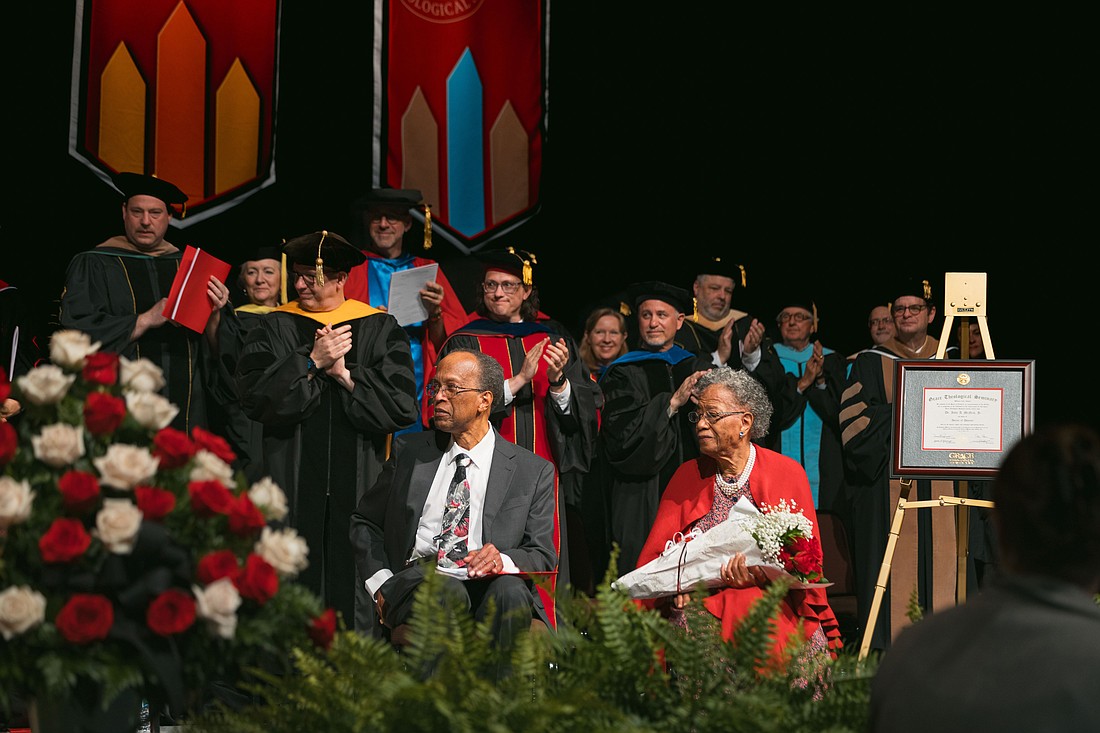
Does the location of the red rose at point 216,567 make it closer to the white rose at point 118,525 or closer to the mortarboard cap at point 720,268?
the white rose at point 118,525

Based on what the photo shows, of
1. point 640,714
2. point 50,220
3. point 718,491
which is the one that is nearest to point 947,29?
point 718,491

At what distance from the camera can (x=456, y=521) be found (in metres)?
4.45

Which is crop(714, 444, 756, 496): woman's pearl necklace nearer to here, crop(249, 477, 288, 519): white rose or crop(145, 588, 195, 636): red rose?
crop(249, 477, 288, 519): white rose

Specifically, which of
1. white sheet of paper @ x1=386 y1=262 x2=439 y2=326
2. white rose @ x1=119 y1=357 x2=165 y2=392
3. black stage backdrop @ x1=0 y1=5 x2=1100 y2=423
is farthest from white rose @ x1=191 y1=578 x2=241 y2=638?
black stage backdrop @ x1=0 y1=5 x2=1100 y2=423

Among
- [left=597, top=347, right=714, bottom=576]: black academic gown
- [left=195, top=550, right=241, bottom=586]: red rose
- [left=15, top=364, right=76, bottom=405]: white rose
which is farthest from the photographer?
[left=597, top=347, right=714, bottom=576]: black academic gown

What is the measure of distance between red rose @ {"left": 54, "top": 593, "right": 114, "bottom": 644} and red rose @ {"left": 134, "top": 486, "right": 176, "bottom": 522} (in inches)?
6.6

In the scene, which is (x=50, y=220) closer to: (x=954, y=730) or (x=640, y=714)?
(x=640, y=714)

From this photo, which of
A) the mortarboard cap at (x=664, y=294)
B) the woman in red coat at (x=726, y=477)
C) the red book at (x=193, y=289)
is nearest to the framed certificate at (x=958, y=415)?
the woman in red coat at (x=726, y=477)

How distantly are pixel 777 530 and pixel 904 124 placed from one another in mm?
4973

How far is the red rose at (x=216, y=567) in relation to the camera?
2.38m

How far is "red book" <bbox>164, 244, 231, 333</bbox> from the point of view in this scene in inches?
227

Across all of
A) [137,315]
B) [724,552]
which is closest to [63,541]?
[724,552]

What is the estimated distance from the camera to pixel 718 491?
15.3ft

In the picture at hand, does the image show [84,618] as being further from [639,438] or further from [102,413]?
[639,438]
